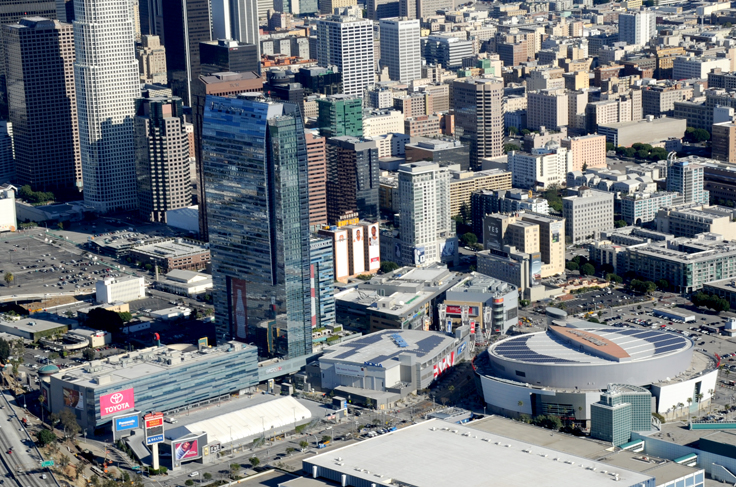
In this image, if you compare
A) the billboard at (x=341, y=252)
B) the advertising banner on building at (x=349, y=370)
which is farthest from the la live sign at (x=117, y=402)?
the billboard at (x=341, y=252)

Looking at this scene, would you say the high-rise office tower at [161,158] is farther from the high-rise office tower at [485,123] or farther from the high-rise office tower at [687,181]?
the high-rise office tower at [687,181]

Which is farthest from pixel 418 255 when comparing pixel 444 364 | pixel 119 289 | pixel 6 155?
pixel 6 155

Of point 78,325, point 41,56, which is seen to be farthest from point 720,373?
point 41,56

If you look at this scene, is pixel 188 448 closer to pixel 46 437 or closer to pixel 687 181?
pixel 46 437

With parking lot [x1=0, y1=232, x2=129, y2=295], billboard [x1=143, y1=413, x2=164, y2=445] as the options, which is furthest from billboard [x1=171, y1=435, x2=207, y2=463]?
parking lot [x1=0, y1=232, x2=129, y2=295]

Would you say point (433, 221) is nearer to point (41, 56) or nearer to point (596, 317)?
point (596, 317)
